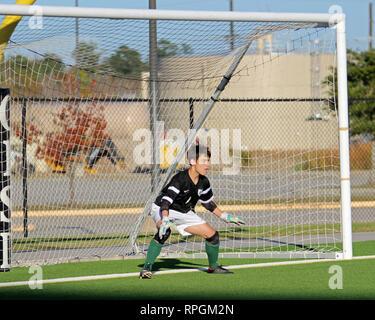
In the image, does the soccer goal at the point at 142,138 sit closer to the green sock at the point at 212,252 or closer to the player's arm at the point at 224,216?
the green sock at the point at 212,252

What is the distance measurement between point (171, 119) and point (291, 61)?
3163 centimetres

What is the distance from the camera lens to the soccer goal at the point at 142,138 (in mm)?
9156

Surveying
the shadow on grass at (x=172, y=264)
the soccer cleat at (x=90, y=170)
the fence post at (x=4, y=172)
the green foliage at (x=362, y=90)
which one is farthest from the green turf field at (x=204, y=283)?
the green foliage at (x=362, y=90)

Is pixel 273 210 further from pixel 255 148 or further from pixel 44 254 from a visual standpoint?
pixel 44 254

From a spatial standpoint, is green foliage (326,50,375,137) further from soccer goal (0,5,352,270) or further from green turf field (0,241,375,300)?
green turf field (0,241,375,300)

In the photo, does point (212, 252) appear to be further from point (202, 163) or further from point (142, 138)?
point (142, 138)

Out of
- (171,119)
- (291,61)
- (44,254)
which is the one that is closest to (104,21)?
(44,254)

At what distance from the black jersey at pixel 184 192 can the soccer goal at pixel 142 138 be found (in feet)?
6.75

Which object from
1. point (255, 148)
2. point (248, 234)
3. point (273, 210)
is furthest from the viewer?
point (255, 148)

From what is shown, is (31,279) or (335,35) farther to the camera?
(335,35)

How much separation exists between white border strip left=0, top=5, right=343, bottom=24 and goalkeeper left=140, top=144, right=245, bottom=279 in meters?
1.84

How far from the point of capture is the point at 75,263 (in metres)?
9.86

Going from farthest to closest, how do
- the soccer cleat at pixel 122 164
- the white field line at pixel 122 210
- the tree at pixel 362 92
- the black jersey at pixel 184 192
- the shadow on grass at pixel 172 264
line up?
1. the tree at pixel 362 92
2. the soccer cleat at pixel 122 164
3. the white field line at pixel 122 210
4. the shadow on grass at pixel 172 264
5. the black jersey at pixel 184 192

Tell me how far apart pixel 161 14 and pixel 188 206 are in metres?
2.50
